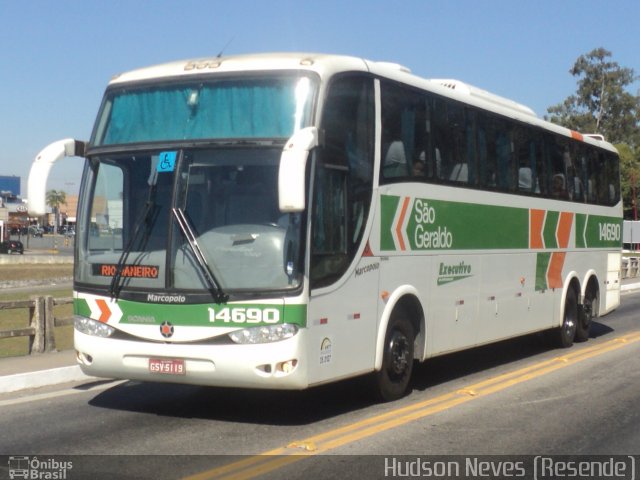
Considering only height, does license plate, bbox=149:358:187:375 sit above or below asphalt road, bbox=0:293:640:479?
above

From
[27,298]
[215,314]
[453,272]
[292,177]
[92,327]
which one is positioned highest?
[292,177]

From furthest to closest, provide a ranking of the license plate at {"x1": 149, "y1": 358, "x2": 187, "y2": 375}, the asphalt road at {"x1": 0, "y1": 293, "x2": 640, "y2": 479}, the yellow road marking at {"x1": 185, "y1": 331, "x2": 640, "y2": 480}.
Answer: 1. the license plate at {"x1": 149, "y1": 358, "x2": 187, "y2": 375}
2. the asphalt road at {"x1": 0, "y1": 293, "x2": 640, "y2": 479}
3. the yellow road marking at {"x1": 185, "y1": 331, "x2": 640, "y2": 480}

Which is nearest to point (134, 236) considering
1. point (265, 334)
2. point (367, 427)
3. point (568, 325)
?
point (265, 334)

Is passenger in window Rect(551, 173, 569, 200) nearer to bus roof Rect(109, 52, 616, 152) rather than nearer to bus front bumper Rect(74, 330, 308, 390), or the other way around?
bus roof Rect(109, 52, 616, 152)

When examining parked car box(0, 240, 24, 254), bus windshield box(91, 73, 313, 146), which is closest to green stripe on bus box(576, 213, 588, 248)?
bus windshield box(91, 73, 313, 146)

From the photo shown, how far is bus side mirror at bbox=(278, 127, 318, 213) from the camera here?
7.56 m

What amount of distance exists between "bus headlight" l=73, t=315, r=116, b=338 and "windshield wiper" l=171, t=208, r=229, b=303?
1.18 meters

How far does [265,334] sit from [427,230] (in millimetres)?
3251

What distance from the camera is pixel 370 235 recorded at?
9.61 metres

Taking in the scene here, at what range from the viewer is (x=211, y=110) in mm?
8914

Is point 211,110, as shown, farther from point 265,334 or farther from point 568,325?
point 568,325

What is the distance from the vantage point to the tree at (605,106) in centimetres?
7419

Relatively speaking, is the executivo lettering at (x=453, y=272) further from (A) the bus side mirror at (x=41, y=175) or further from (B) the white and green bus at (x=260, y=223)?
(A) the bus side mirror at (x=41, y=175)

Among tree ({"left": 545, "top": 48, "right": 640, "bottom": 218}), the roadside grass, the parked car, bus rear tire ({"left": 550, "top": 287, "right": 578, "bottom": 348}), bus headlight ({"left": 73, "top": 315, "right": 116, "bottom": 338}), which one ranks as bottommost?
the roadside grass
